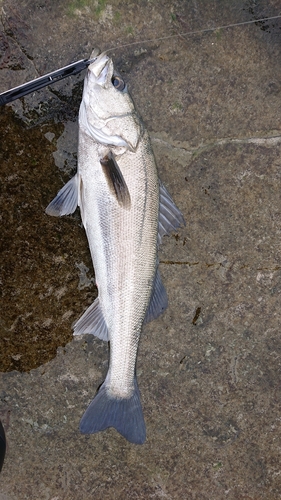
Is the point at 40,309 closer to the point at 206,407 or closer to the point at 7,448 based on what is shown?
the point at 7,448

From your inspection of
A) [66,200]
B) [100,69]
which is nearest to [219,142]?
[100,69]

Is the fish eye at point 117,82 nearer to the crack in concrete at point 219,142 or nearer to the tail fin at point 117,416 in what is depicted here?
the crack in concrete at point 219,142

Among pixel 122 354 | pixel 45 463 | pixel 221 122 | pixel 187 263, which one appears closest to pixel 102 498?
pixel 45 463

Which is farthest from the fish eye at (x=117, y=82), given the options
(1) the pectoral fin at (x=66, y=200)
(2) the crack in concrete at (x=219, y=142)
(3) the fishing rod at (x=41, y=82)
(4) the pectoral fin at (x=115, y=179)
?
(1) the pectoral fin at (x=66, y=200)

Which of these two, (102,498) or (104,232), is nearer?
(104,232)

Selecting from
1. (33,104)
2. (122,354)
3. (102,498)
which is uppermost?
(33,104)

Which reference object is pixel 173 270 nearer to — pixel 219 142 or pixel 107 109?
pixel 219 142
